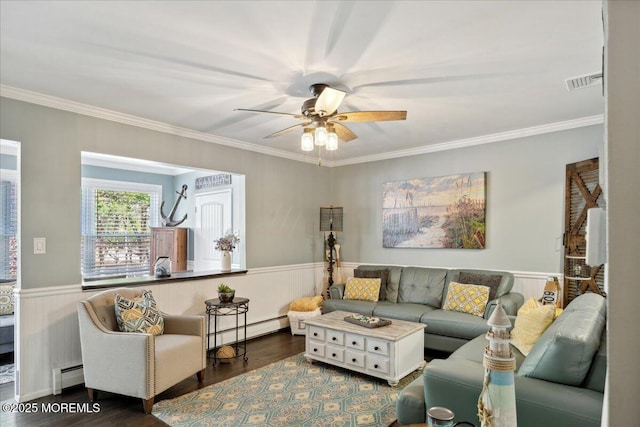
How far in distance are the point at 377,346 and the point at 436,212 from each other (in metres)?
2.25

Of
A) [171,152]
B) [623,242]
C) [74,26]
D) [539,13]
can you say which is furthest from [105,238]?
[623,242]

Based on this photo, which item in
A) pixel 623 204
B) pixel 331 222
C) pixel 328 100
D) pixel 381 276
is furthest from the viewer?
pixel 331 222

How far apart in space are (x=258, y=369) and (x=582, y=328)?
288 cm


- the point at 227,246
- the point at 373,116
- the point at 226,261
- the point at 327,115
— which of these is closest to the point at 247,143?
the point at 227,246

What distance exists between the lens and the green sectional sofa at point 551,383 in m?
1.62

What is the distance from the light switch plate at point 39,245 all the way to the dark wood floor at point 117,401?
1.21m

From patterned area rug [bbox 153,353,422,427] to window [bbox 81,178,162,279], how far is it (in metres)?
3.52

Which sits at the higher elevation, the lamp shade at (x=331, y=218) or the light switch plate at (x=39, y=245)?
the lamp shade at (x=331, y=218)

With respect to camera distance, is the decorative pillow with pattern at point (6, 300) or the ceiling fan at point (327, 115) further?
the decorative pillow with pattern at point (6, 300)

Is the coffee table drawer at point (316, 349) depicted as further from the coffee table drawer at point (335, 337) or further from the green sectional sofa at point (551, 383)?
the green sectional sofa at point (551, 383)

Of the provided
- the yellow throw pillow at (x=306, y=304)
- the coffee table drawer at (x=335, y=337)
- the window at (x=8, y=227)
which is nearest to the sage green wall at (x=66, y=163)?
the yellow throw pillow at (x=306, y=304)

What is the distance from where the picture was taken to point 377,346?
3.35 meters

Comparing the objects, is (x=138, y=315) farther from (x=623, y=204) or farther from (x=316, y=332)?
(x=623, y=204)

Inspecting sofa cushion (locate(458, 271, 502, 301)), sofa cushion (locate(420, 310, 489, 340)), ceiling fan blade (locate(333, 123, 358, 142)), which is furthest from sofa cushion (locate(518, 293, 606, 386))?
sofa cushion (locate(458, 271, 502, 301))
